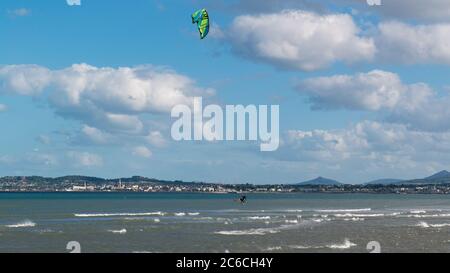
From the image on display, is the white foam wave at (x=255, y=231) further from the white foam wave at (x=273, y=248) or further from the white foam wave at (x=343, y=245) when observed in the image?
the white foam wave at (x=343, y=245)

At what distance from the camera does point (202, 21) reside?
3922 centimetres

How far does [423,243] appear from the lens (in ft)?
162

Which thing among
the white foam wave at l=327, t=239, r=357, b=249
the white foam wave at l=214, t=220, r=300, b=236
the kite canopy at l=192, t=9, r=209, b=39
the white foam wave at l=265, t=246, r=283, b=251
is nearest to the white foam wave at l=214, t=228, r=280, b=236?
the white foam wave at l=214, t=220, r=300, b=236

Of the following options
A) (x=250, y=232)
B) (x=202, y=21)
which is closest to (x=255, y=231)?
(x=250, y=232)

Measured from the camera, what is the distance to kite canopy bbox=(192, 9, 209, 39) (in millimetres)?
36531

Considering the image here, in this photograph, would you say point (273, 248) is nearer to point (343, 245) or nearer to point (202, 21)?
point (343, 245)

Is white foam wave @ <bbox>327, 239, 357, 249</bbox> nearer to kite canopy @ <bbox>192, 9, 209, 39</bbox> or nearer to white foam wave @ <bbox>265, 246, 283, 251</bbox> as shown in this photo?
white foam wave @ <bbox>265, 246, 283, 251</bbox>

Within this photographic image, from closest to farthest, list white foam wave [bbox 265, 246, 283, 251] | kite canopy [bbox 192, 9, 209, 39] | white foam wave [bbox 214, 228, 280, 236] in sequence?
kite canopy [bbox 192, 9, 209, 39], white foam wave [bbox 265, 246, 283, 251], white foam wave [bbox 214, 228, 280, 236]

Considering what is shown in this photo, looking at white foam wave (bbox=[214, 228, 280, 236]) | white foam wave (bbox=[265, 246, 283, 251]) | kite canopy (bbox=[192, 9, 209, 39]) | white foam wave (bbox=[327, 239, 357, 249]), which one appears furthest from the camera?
white foam wave (bbox=[214, 228, 280, 236])

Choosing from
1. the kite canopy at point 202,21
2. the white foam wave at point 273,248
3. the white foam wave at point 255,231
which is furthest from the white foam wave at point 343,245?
the kite canopy at point 202,21
